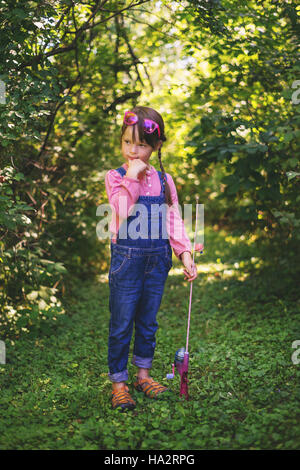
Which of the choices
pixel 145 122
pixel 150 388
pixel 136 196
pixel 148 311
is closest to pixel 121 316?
pixel 148 311

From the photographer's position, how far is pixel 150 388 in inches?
115

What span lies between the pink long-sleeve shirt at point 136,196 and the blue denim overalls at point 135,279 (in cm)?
4

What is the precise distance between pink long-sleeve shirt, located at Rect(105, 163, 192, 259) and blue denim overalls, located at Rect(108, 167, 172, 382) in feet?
0.13

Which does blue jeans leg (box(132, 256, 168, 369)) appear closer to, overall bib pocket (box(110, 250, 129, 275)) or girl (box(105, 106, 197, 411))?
girl (box(105, 106, 197, 411))

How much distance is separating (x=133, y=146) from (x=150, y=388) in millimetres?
1602

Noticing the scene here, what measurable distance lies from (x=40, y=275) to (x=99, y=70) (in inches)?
91.4

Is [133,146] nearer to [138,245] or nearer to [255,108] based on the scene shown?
[138,245]

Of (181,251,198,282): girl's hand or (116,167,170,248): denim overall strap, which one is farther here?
(181,251,198,282): girl's hand

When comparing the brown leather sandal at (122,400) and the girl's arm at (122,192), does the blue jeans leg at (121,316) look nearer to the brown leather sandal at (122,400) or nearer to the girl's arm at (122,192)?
the brown leather sandal at (122,400)

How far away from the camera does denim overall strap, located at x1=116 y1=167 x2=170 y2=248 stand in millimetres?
2695

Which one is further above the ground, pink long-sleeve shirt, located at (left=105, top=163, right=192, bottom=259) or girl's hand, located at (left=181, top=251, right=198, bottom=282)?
pink long-sleeve shirt, located at (left=105, top=163, right=192, bottom=259)

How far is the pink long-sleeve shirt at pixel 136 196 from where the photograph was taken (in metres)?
2.54

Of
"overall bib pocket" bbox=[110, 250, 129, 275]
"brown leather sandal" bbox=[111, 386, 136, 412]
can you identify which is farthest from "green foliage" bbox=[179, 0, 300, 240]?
"brown leather sandal" bbox=[111, 386, 136, 412]

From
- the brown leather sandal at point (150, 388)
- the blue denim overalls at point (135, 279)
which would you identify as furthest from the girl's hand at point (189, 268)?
the brown leather sandal at point (150, 388)
